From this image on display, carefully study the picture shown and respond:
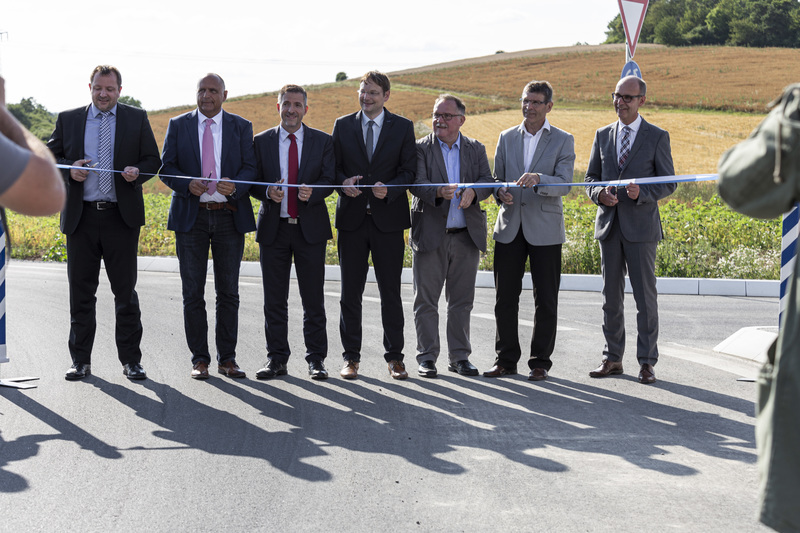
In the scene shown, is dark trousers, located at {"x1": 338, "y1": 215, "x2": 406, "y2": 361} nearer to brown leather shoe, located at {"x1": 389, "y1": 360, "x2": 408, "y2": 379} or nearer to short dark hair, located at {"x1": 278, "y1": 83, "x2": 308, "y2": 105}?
brown leather shoe, located at {"x1": 389, "y1": 360, "x2": 408, "y2": 379}

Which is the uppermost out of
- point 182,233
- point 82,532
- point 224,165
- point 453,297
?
point 224,165

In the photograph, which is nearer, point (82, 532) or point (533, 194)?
point (82, 532)

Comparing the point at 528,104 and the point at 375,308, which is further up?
the point at 528,104

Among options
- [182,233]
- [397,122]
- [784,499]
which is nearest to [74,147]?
[182,233]

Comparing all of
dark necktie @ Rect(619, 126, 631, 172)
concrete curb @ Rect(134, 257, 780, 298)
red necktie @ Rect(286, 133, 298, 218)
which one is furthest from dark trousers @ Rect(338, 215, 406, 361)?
concrete curb @ Rect(134, 257, 780, 298)

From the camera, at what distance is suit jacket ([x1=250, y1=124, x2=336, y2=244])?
7.73 meters

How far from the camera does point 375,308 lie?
37.3ft

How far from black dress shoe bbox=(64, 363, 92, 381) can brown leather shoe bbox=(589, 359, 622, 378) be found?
413 cm

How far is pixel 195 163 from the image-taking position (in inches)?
303

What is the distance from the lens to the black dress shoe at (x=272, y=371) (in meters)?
7.49

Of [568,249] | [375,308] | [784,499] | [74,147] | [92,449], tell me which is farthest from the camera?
[568,249]

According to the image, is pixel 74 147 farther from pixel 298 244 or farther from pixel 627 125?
pixel 627 125

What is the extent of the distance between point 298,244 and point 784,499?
19.0ft

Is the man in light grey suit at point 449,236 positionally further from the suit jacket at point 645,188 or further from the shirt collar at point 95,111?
the shirt collar at point 95,111
